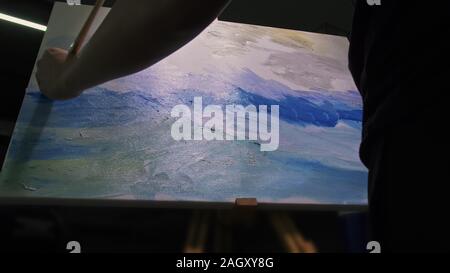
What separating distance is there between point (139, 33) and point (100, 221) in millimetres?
671

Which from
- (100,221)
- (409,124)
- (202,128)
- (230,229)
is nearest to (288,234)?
(230,229)

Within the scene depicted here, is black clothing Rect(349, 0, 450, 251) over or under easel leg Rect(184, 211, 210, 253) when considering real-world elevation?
over

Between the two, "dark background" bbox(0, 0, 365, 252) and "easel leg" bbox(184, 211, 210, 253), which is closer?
"dark background" bbox(0, 0, 365, 252)

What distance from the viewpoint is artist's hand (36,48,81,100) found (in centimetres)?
40

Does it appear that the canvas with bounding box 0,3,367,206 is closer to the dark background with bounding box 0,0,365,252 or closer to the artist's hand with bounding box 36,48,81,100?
the dark background with bounding box 0,0,365,252

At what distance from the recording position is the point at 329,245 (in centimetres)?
97

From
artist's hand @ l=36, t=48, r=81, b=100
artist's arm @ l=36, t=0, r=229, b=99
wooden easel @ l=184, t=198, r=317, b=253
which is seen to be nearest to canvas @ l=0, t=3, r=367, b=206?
wooden easel @ l=184, t=198, r=317, b=253

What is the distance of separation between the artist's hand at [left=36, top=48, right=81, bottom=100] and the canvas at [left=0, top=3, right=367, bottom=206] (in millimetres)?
393

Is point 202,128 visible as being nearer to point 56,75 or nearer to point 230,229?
point 230,229

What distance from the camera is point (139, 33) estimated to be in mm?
288

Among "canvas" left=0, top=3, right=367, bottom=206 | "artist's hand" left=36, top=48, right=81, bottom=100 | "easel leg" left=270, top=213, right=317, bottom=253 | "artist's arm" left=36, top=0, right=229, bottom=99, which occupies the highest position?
"artist's arm" left=36, top=0, right=229, bottom=99

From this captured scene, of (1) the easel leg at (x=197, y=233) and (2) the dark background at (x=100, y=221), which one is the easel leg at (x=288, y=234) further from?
(1) the easel leg at (x=197, y=233)
